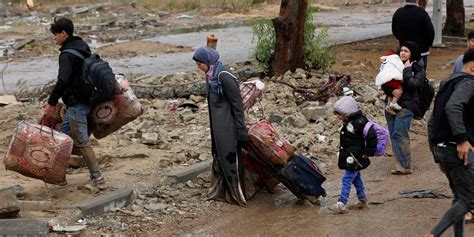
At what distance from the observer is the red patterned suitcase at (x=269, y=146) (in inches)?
293

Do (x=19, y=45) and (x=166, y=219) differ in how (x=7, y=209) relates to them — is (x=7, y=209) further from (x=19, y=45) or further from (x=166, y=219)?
(x=19, y=45)

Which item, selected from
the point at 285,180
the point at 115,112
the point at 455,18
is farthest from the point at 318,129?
the point at 455,18

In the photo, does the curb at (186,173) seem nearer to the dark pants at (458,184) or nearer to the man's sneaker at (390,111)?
the man's sneaker at (390,111)

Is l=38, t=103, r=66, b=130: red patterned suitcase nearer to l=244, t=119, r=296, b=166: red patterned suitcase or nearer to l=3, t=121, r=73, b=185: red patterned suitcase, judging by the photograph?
l=3, t=121, r=73, b=185: red patterned suitcase

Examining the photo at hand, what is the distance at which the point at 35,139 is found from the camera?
7.22 m

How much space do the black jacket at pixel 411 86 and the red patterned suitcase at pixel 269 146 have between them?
1.56 m

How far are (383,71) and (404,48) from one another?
0.34 meters

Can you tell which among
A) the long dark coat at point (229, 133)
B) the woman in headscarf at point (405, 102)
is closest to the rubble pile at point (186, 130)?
the long dark coat at point (229, 133)

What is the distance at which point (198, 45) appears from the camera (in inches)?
946

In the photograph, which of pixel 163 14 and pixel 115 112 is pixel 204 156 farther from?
pixel 163 14

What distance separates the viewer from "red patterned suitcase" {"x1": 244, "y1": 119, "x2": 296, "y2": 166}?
24.5 feet

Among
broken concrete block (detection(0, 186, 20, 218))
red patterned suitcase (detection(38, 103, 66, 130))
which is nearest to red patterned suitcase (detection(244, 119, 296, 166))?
red patterned suitcase (detection(38, 103, 66, 130))

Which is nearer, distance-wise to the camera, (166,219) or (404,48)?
(166,219)

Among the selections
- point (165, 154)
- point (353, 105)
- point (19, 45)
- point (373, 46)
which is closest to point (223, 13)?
point (19, 45)
